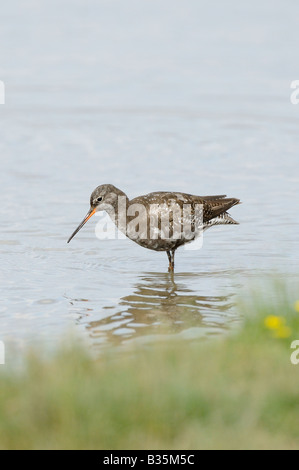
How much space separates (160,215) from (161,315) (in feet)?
6.33

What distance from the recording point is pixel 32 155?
56.6 feet

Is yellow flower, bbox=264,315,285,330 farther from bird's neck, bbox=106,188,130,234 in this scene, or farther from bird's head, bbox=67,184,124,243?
bird's head, bbox=67,184,124,243

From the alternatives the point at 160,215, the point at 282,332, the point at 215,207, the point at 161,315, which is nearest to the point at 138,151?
the point at 215,207

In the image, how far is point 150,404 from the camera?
6.01 metres

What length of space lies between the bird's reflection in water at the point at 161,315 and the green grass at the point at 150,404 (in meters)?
2.10

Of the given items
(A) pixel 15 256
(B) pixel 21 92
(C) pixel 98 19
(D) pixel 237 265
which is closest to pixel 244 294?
(D) pixel 237 265

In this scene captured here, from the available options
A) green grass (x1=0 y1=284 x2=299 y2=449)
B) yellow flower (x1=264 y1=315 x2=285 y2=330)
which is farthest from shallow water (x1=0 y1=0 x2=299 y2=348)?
green grass (x1=0 y1=284 x2=299 y2=449)

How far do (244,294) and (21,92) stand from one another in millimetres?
12553

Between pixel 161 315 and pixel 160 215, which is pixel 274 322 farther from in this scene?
pixel 160 215

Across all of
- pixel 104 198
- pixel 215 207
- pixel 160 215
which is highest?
pixel 104 198

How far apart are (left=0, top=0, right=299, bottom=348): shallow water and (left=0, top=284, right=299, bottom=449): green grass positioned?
2033 mm

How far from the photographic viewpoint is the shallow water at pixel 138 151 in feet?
33.8

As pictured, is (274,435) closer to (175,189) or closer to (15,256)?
(15,256)

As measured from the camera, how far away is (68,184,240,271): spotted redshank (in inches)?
446
